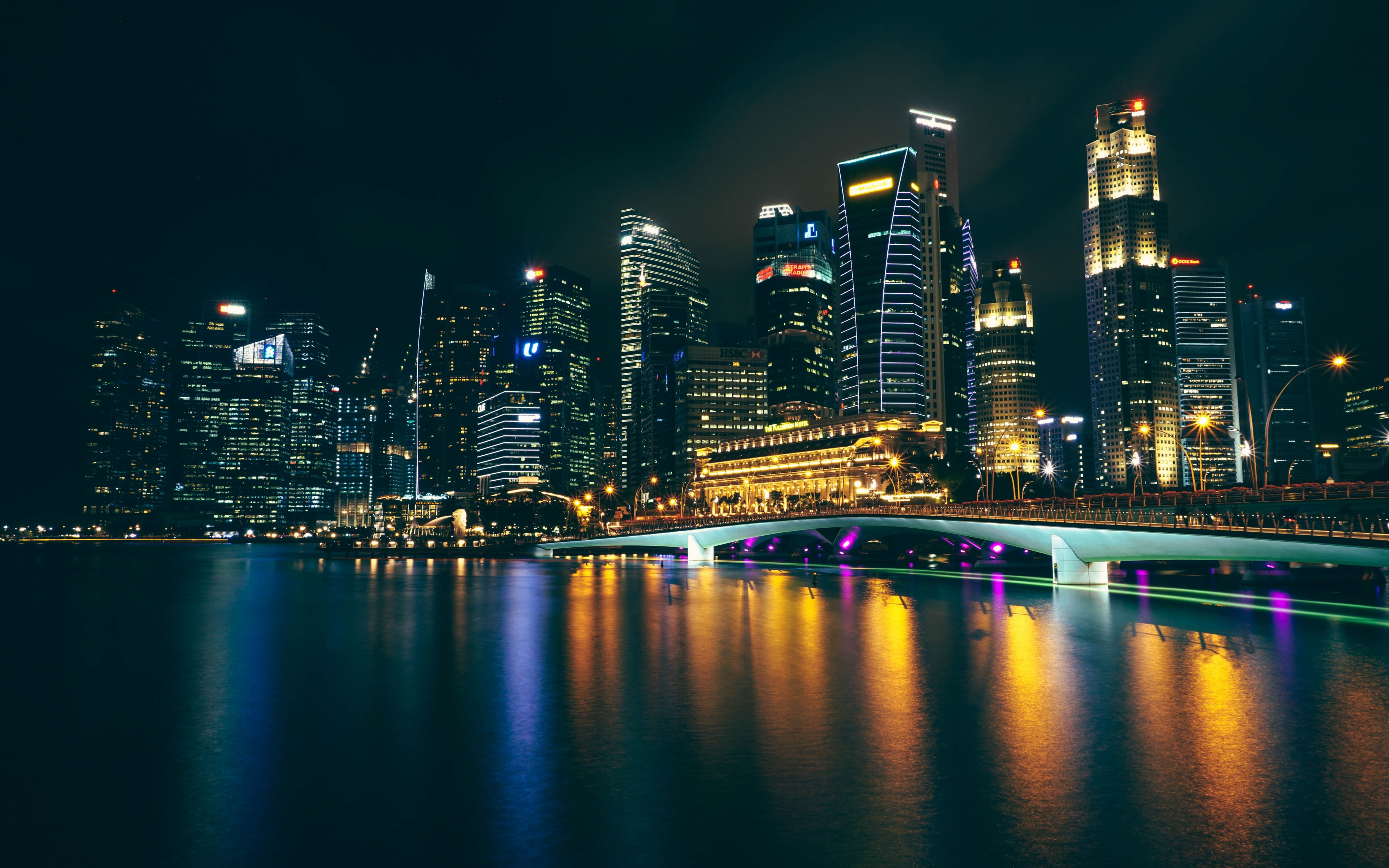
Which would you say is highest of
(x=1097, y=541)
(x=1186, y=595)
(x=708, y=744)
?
(x=1097, y=541)

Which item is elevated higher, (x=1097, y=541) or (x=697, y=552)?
(x=1097, y=541)

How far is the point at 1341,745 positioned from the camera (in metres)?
21.8

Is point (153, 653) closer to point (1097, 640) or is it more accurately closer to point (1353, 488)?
point (1097, 640)

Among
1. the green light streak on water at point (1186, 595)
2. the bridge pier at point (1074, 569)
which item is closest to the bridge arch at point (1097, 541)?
the bridge pier at point (1074, 569)

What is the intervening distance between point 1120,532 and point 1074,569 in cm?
1505

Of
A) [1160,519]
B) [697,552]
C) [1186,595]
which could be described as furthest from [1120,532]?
[697,552]

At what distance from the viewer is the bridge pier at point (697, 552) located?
142 m

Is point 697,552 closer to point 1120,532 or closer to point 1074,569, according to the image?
point 1074,569

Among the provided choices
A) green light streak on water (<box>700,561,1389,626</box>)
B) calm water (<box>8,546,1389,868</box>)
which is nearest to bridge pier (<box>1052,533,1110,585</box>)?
green light streak on water (<box>700,561,1389,626</box>)

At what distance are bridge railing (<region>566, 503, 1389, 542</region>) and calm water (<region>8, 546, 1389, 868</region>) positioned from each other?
19.3ft

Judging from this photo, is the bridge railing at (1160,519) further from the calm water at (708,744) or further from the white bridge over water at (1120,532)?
the calm water at (708,744)

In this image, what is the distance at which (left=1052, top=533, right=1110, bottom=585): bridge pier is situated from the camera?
251 feet

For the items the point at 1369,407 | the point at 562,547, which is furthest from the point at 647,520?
the point at 1369,407

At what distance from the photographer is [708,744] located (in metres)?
22.3
